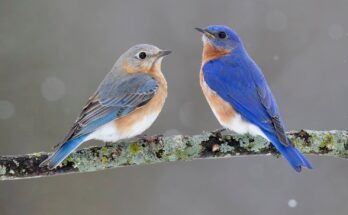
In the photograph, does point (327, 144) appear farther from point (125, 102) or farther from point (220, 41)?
point (125, 102)

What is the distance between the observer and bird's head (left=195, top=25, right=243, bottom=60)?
6.41 meters

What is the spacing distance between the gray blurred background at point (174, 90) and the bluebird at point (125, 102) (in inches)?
158

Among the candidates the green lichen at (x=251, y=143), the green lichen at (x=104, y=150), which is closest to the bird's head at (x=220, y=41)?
the green lichen at (x=251, y=143)

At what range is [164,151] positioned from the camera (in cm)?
520

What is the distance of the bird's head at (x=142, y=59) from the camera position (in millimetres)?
6066

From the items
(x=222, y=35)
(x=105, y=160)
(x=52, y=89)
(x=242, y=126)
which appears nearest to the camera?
(x=105, y=160)

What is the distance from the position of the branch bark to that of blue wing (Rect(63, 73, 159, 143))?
0.22 meters

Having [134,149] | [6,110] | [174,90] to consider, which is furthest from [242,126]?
[6,110]

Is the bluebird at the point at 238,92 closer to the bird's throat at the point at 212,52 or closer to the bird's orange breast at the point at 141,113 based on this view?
the bird's throat at the point at 212,52

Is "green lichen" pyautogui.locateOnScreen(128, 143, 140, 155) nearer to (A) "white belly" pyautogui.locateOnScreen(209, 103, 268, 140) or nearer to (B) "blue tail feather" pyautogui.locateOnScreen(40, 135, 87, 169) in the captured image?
(B) "blue tail feather" pyautogui.locateOnScreen(40, 135, 87, 169)

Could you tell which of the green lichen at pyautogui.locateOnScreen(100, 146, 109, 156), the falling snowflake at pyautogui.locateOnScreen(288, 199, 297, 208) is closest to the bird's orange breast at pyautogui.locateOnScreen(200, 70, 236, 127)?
the green lichen at pyautogui.locateOnScreen(100, 146, 109, 156)

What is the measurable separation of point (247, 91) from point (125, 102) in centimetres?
104

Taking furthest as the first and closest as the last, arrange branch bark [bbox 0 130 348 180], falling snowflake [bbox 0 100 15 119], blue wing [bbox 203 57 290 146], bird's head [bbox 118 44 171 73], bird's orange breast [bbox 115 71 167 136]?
falling snowflake [bbox 0 100 15 119] < bird's head [bbox 118 44 171 73] < bird's orange breast [bbox 115 71 167 136] < blue wing [bbox 203 57 290 146] < branch bark [bbox 0 130 348 180]

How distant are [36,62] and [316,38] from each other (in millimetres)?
4763
